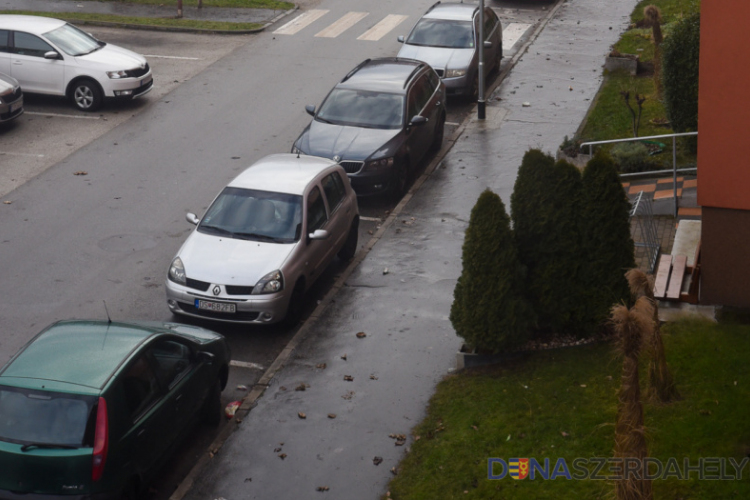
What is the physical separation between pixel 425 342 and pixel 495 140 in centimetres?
872

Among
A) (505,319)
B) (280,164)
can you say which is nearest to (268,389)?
(505,319)

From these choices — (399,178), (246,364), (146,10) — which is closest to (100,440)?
(246,364)

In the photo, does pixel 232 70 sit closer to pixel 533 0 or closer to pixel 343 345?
pixel 533 0

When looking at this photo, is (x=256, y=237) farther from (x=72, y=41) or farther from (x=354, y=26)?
(x=354, y=26)

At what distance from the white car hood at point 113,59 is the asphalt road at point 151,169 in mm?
991

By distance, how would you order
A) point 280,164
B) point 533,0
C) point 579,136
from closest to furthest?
point 280,164, point 579,136, point 533,0

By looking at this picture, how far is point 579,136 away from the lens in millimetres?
18844

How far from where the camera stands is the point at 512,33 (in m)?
27.9

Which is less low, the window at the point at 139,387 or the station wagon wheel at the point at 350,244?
the window at the point at 139,387

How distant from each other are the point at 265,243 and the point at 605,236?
4573mm

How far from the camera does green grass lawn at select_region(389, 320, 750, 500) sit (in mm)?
8648

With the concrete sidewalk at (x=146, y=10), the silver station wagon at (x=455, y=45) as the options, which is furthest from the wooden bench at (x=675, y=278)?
the concrete sidewalk at (x=146, y=10)

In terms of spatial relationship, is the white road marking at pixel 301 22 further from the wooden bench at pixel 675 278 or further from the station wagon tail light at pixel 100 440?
the station wagon tail light at pixel 100 440

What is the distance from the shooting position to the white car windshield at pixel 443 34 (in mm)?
22922
